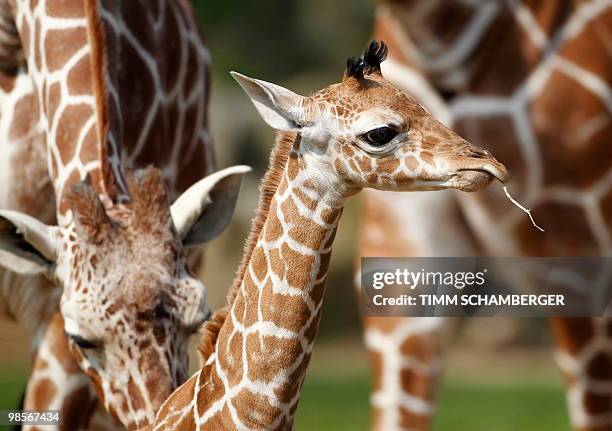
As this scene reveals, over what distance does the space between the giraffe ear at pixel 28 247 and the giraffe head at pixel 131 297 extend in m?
0.12

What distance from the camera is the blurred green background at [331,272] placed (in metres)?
12.0

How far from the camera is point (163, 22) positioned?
6.22 m

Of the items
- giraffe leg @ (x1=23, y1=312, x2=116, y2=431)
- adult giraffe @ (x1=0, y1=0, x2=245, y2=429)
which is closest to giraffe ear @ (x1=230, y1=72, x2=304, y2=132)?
adult giraffe @ (x1=0, y1=0, x2=245, y2=429)

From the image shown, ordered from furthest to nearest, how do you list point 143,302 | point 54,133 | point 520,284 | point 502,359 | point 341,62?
point 341,62
point 502,359
point 520,284
point 54,133
point 143,302

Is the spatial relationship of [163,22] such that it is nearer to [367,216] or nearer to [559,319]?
[367,216]

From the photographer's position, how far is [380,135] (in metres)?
3.91

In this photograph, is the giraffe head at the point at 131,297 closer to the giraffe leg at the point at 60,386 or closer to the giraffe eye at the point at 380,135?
the giraffe leg at the point at 60,386

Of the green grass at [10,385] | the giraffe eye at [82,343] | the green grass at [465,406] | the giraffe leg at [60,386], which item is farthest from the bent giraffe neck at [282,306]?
the green grass at [10,385]

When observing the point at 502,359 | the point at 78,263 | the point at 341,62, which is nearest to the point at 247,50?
the point at 341,62

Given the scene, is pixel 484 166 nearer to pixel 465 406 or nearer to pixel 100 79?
pixel 100 79

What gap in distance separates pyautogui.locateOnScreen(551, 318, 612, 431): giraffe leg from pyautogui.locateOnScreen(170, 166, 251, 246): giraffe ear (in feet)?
6.36

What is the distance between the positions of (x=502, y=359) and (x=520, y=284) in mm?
10850

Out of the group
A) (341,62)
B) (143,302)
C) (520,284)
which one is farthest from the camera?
(341,62)

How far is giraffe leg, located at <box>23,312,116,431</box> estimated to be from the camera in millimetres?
5469
